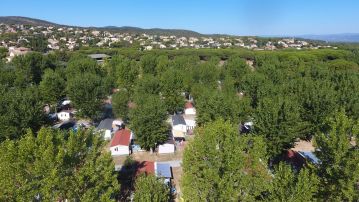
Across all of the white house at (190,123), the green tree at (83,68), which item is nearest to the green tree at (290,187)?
the white house at (190,123)

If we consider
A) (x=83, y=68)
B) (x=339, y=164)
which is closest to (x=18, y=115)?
(x=339, y=164)

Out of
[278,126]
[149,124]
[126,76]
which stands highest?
[126,76]

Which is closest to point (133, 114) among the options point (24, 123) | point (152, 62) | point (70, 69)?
point (24, 123)

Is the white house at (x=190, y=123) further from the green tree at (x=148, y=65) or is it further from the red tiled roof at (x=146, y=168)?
the green tree at (x=148, y=65)

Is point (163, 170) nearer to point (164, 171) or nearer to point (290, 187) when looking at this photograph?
point (164, 171)

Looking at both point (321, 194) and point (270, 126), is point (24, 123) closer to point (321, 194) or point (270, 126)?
point (270, 126)
